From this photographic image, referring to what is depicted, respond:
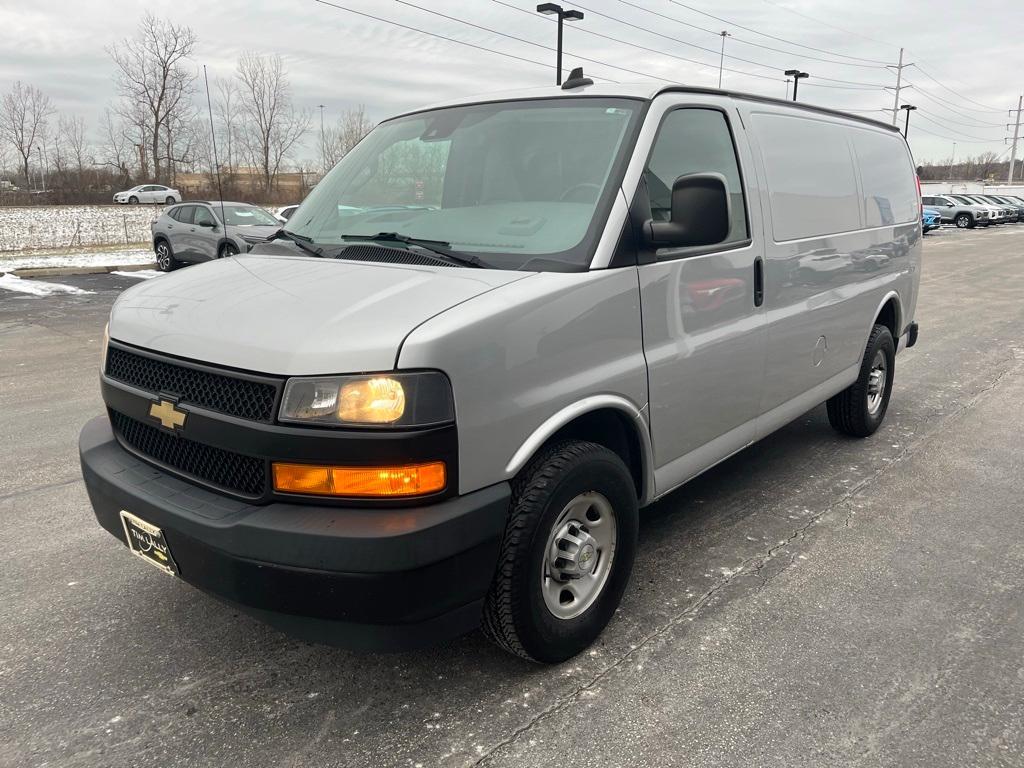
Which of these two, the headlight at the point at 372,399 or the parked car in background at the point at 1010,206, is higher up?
the parked car in background at the point at 1010,206

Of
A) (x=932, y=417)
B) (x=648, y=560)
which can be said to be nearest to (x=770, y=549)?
(x=648, y=560)

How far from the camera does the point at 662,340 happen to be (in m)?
3.09

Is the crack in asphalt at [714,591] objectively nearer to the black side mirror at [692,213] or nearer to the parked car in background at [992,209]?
the black side mirror at [692,213]

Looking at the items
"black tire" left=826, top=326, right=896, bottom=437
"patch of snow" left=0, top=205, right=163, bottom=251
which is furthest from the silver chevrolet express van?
"patch of snow" left=0, top=205, right=163, bottom=251

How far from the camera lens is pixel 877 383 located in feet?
18.2

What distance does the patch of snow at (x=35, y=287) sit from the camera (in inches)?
552

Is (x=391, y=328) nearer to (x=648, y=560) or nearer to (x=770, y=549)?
(x=648, y=560)

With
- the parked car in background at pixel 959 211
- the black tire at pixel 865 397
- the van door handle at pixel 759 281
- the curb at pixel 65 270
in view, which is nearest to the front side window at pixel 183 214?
the curb at pixel 65 270

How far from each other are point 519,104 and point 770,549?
238cm

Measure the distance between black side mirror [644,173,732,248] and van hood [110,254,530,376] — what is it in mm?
597

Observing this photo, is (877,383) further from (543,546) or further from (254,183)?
(254,183)

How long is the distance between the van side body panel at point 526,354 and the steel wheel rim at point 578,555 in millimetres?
372

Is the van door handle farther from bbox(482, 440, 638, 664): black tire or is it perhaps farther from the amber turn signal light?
the amber turn signal light

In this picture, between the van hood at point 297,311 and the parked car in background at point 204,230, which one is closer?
the van hood at point 297,311
